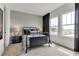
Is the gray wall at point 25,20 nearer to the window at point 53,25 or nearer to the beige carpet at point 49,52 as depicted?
the window at point 53,25

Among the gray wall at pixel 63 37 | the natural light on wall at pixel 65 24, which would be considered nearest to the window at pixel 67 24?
the natural light on wall at pixel 65 24

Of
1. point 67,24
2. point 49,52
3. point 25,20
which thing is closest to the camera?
point 49,52

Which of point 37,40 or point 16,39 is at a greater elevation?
point 37,40

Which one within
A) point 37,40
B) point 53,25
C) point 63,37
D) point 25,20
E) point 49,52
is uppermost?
point 25,20

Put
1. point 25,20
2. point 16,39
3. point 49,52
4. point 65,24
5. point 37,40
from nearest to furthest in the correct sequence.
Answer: point 49,52 → point 37,40 → point 65,24 → point 16,39 → point 25,20

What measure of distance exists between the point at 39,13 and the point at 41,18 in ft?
1.28

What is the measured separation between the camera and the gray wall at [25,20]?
5.85 m

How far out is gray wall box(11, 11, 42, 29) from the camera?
5.85m

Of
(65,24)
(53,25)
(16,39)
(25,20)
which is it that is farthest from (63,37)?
(16,39)

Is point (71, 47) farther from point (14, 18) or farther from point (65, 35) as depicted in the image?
point (14, 18)

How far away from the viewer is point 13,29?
5812 mm

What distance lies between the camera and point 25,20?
604 cm

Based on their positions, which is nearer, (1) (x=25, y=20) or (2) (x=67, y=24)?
(2) (x=67, y=24)

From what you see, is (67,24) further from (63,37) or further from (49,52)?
(49,52)
